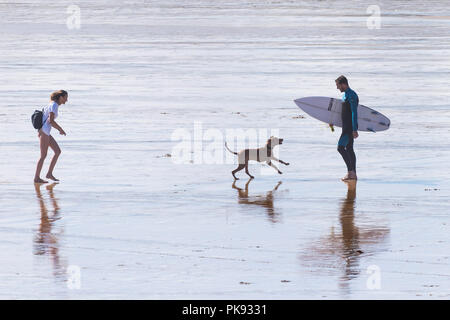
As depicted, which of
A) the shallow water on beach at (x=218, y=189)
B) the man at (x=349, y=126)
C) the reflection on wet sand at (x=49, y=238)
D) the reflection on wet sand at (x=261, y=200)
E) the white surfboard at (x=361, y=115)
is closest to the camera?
the shallow water on beach at (x=218, y=189)

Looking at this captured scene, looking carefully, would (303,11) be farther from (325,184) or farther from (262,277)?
(262,277)

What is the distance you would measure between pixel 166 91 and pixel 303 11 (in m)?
63.3

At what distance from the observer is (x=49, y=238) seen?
626 inches

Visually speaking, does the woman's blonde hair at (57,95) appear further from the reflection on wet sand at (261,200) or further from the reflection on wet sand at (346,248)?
the reflection on wet sand at (346,248)

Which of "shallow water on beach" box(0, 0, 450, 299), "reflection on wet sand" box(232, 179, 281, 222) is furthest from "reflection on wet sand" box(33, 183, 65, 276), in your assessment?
"reflection on wet sand" box(232, 179, 281, 222)

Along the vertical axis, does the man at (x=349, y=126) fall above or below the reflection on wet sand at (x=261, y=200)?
above

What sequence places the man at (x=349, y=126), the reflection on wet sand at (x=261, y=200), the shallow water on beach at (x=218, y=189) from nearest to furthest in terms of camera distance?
the shallow water on beach at (x=218, y=189), the reflection on wet sand at (x=261, y=200), the man at (x=349, y=126)

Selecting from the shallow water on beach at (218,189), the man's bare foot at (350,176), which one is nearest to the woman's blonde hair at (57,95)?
the shallow water on beach at (218,189)

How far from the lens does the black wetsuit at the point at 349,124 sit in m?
20.2

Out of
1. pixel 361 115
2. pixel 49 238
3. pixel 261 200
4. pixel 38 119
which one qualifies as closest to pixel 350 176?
pixel 261 200

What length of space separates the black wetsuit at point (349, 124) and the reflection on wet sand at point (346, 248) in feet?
9.87

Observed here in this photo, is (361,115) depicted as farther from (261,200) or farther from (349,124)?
(261,200)

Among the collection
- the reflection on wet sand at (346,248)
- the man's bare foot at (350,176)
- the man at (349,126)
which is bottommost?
the reflection on wet sand at (346,248)

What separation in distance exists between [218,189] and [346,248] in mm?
4901
